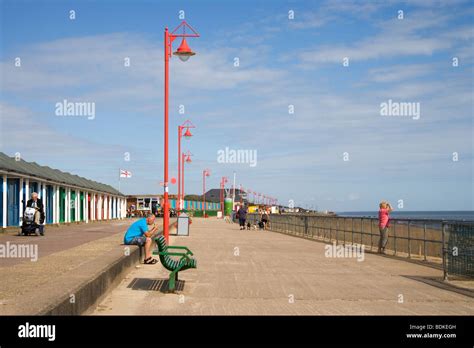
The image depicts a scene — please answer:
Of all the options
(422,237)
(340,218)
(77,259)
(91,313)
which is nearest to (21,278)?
(91,313)

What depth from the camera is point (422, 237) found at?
63.8 ft

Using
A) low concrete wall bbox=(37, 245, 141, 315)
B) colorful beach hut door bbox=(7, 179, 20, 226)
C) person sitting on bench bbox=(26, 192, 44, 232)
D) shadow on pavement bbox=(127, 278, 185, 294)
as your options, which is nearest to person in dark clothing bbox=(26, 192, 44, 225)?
person sitting on bench bbox=(26, 192, 44, 232)

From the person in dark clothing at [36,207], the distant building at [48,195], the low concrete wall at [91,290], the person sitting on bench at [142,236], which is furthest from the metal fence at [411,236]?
the distant building at [48,195]

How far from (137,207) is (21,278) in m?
73.5

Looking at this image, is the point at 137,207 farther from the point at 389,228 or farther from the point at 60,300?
the point at 60,300

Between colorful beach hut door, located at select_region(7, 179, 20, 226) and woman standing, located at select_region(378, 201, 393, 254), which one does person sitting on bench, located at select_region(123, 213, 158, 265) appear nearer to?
woman standing, located at select_region(378, 201, 393, 254)

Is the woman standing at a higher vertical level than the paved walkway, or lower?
higher

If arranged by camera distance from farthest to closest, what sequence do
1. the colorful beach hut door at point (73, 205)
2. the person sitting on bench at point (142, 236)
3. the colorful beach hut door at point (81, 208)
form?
1. the colorful beach hut door at point (81, 208)
2. the colorful beach hut door at point (73, 205)
3. the person sitting on bench at point (142, 236)

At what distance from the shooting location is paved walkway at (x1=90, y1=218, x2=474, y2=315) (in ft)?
31.3

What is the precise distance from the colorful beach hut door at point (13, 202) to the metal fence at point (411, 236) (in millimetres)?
13759

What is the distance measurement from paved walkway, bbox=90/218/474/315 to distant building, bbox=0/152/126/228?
1207 centimetres

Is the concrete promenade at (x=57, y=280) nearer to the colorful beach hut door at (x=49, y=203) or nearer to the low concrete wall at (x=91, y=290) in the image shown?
the low concrete wall at (x=91, y=290)

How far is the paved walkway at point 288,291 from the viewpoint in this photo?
9.55 meters
